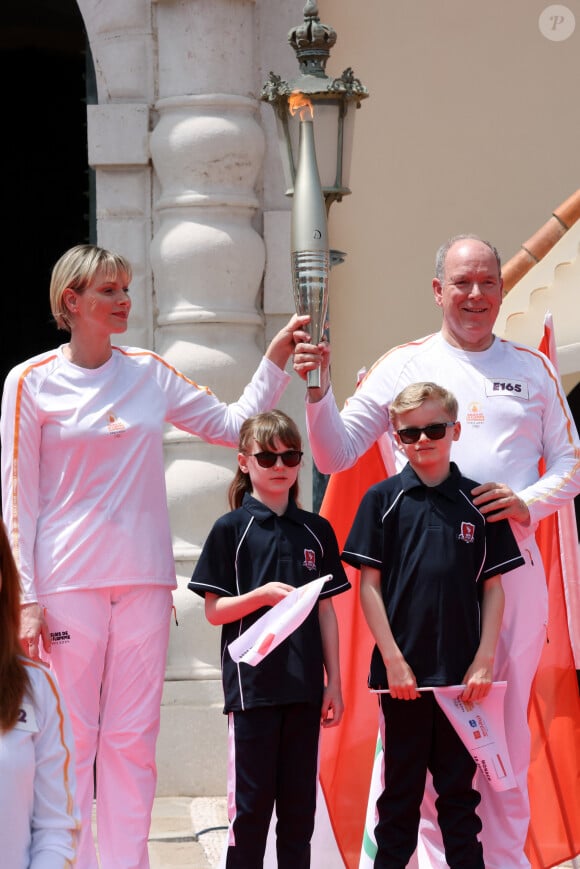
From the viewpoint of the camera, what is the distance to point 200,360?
6117mm

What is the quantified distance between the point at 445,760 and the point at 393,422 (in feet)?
2.89

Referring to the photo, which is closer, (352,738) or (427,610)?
(427,610)

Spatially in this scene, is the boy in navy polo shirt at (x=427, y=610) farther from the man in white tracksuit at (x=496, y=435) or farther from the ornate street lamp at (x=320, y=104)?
the ornate street lamp at (x=320, y=104)

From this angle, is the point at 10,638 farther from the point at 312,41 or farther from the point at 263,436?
the point at 312,41

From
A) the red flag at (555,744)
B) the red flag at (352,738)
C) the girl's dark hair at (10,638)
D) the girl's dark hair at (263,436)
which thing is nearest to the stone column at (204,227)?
the red flag at (352,738)

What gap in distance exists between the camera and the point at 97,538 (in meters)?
4.02

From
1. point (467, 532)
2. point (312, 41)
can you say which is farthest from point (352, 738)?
point (312, 41)

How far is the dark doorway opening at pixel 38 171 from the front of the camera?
8414 millimetres

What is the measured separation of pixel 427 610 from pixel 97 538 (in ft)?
2.90

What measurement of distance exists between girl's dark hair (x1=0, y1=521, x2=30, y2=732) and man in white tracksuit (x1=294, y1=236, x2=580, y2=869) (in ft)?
4.92

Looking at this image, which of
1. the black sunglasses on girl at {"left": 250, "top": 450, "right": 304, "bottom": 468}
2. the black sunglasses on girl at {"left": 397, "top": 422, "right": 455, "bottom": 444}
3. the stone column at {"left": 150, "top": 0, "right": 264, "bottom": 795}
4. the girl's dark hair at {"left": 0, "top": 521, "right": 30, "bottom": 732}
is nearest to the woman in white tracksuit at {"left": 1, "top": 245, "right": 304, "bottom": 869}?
the black sunglasses on girl at {"left": 250, "top": 450, "right": 304, "bottom": 468}

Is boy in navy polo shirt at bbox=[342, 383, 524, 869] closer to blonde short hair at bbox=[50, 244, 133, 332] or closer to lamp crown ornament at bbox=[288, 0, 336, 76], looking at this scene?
blonde short hair at bbox=[50, 244, 133, 332]

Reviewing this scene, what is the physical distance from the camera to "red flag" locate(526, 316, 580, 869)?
4.54 metres

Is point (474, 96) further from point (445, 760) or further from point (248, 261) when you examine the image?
point (445, 760)
